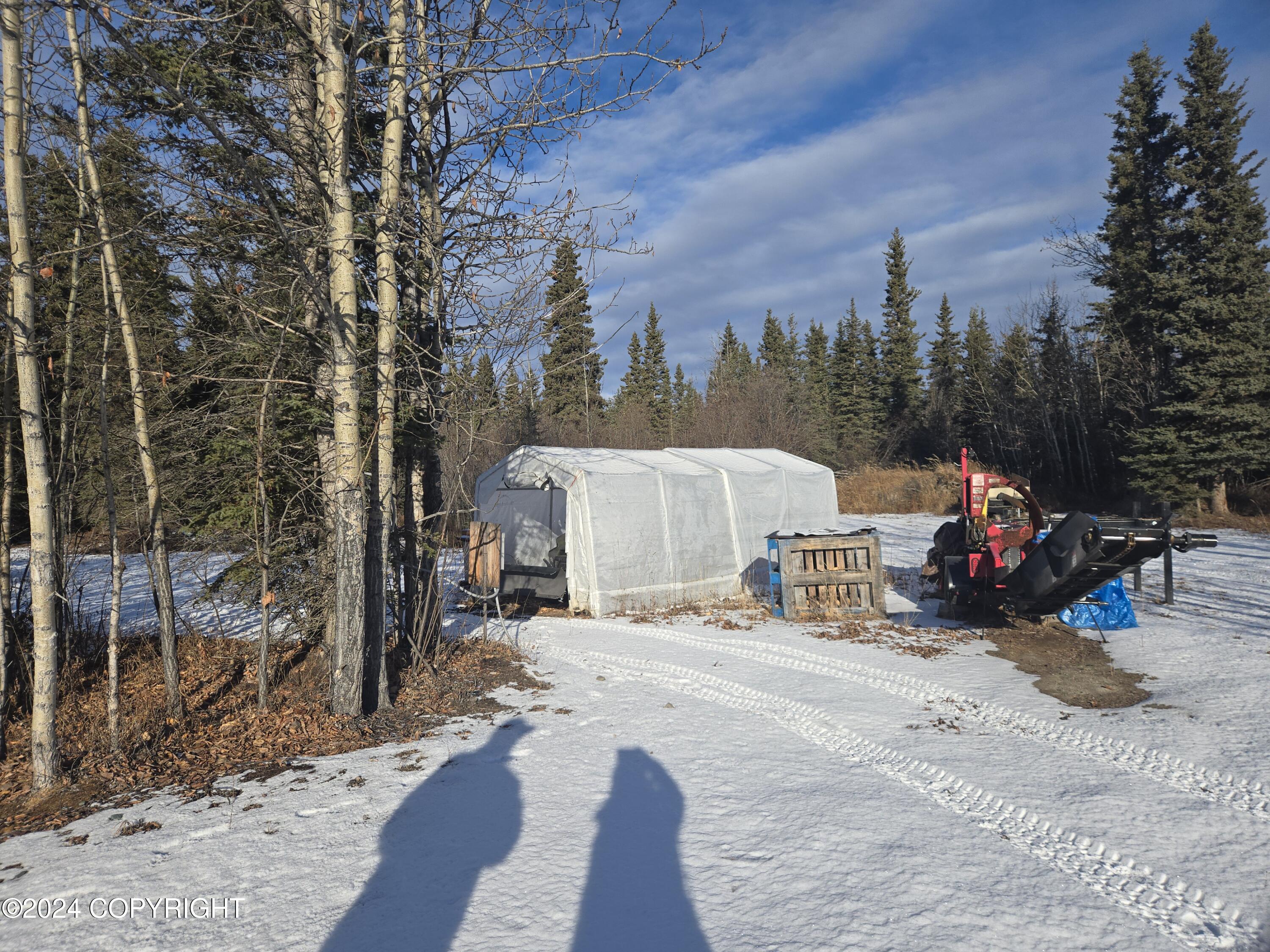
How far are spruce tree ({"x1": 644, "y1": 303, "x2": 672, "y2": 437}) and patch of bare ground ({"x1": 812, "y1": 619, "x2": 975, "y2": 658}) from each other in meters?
42.1

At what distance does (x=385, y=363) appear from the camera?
5.86 meters

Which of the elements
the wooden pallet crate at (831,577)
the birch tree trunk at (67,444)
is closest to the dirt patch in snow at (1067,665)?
the wooden pallet crate at (831,577)

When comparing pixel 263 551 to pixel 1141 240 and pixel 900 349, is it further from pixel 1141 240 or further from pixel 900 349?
pixel 900 349

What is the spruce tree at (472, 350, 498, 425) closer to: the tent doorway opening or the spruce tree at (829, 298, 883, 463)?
the tent doorway opening

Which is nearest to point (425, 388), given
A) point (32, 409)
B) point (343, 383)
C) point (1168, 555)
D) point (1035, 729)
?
point (343, 383)

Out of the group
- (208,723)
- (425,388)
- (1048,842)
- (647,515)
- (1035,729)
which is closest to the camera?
(1048,842)

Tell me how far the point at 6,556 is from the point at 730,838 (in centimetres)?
562

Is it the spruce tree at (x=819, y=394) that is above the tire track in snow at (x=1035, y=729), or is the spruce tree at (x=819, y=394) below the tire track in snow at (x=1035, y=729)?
above

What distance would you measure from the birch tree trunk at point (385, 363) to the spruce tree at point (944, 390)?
38593 mm

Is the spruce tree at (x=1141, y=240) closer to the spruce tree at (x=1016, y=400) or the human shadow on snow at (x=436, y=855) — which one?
the spruce tree at (x=1016, y=400)

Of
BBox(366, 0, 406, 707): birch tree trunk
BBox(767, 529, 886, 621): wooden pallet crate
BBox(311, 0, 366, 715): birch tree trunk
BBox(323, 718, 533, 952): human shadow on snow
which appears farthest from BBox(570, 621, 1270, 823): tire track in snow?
BBox(311, 0, 366, 715): birch tree trunk

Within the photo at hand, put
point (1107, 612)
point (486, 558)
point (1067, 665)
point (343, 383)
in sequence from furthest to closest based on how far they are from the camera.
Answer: point (486, 558)
point (1107, 612)
point (1067, 665)
point (343, 383)

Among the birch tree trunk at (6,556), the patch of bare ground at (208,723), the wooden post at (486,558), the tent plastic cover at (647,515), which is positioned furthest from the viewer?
the wooden post at (486,558)

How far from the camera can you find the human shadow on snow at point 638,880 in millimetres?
2955
